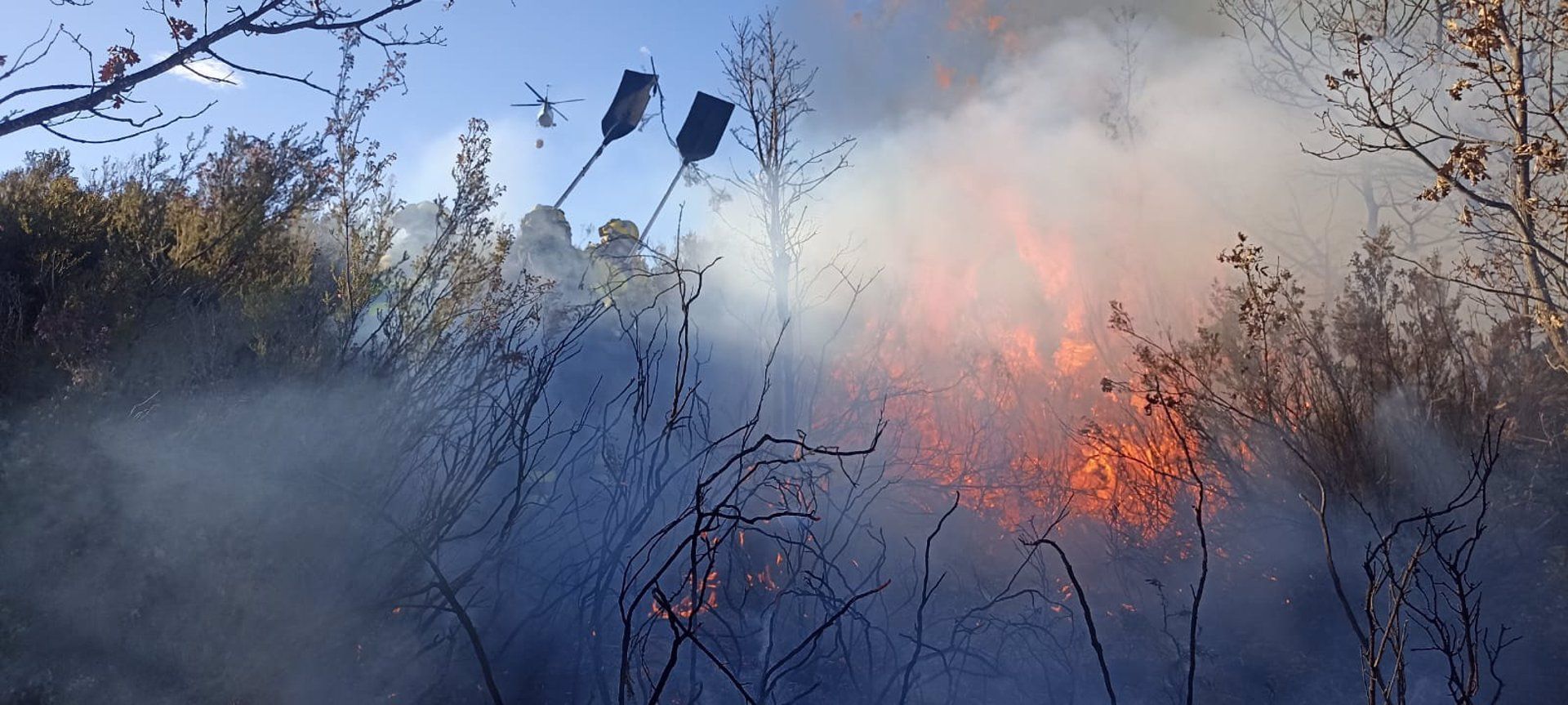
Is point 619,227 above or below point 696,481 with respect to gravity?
above

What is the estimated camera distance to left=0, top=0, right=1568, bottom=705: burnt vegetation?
14.5 ft

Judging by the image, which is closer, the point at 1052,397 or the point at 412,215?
the point at 1052,397

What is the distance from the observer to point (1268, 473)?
917 centimetres

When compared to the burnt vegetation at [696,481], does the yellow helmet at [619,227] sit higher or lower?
higher

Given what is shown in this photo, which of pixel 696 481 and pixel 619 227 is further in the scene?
pixel 619 227

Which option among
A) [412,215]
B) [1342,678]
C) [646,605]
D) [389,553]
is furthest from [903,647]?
[412,215]

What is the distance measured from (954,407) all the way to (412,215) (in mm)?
15406

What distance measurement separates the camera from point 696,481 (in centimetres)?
768

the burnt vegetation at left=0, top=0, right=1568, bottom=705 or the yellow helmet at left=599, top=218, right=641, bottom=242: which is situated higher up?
the yellow helmet at left=599, top=218, right=641, bottom=242

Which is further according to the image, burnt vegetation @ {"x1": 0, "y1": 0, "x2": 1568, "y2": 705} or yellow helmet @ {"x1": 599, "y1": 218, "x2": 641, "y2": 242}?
yellow helmet @ {"x1": 599, "y1": 218, "x2": 641, "y2": 242}

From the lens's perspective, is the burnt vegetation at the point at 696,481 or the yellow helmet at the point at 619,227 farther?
the yellow helmet at the point at 619,227

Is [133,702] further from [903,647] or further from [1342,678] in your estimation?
[1342,678]

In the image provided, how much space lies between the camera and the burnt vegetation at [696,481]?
14.5 feet

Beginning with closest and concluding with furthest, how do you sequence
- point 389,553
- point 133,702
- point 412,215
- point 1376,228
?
1. point 133,702
2. point 389,553
3. point 1376,228
4. point 412,215
